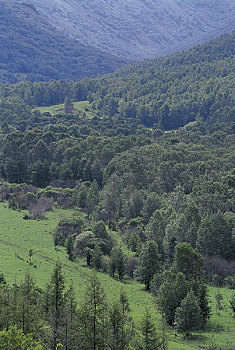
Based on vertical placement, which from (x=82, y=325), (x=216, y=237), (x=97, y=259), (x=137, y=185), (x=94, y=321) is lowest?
(x=137, y=185)

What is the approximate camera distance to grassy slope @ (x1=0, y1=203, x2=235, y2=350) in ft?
174

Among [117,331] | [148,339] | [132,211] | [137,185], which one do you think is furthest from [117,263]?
[137,185]

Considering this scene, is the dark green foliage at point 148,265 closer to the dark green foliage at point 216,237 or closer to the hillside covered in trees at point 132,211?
the hillside covered in trees at point 132,211

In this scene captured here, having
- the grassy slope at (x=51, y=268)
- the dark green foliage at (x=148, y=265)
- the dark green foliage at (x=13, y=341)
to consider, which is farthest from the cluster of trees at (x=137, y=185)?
the dark green foliage at (x=13, y=341)

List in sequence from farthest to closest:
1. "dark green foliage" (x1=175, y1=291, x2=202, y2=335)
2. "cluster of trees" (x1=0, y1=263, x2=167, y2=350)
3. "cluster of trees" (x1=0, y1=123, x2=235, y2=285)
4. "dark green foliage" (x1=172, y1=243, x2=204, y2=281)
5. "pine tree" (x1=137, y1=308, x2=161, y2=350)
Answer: "cluster of trees" (x1=0, y1=123, x2=235, y2=285)
"dark green foliage" (x1=172, y1=243, x2=204, y2=281)
"dark green foliage" (x1=175, y1=291, x2=202, y2=335)
"cluster of trees" (x1=0, y1=263, x2=167, y2=350)
"pine tree" (x1=137, y1=308, x2=161, y2=350)

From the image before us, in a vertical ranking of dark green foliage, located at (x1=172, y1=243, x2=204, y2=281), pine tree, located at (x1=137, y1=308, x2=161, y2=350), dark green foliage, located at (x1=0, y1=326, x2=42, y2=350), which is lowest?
dark green foliage, located at (x1=172, y1=243, x2=204, y2=281)

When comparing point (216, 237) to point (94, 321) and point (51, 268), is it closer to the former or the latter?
point (51, 268)

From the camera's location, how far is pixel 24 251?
87562mm

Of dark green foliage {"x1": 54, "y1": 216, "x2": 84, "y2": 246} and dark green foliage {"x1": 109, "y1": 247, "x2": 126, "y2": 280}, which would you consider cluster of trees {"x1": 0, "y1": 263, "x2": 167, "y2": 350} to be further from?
dark green foliage {"x1": 54, "y1": 216, "x2": 84, "y2": 246}

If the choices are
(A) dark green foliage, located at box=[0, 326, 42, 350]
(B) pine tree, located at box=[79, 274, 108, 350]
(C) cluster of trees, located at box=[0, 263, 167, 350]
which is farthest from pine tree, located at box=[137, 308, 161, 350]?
(A) dark green foliage, located at box=[0, 326, 42, 350]

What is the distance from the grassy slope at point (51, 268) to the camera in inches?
2087

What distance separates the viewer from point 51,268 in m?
78.9

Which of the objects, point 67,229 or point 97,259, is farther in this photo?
point 67,229

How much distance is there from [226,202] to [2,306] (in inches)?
2441
